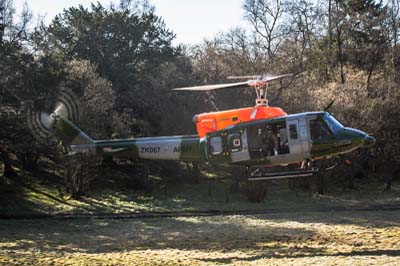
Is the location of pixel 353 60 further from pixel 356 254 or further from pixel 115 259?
pixel 115 259

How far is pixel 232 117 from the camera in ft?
46.4

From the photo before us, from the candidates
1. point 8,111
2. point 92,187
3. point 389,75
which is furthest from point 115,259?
point 389,75

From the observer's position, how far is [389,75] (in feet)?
104

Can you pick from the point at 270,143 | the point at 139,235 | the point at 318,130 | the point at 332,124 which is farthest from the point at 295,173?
the point at 139,235

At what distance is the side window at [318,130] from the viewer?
13.2 meters

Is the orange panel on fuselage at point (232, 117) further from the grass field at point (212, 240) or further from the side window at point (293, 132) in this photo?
the grass field at point (212, 240)

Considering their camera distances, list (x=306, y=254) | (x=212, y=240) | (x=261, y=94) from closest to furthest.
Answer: (x=306, y=254) < (x=261, y=94) < (x=212, y=240)

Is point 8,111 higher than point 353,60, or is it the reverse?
point 353,60

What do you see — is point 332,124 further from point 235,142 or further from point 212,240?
point 212,240

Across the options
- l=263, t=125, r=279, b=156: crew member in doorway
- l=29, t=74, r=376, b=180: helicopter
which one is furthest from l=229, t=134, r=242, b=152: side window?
l=263, t=125, r=279, b=156: crew member in doorway

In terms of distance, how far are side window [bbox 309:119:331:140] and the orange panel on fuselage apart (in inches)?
40.0

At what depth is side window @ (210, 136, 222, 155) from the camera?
46.4 feet

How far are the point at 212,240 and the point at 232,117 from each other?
3931mm

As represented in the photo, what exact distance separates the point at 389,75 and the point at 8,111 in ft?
77.0
